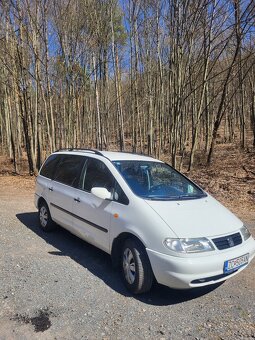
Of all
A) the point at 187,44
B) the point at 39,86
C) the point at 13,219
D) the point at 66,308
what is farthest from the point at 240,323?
the point at 39,86

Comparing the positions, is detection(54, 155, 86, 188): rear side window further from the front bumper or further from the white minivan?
the front bumper

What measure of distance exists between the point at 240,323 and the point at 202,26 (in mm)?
10763

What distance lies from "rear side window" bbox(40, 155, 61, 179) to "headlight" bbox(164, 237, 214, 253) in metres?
3.54

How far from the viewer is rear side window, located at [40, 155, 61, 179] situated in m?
6.70

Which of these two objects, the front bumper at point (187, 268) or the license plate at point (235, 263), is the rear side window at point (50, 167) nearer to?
the front bumper at point (187, 268)

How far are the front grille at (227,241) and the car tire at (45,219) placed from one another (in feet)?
11.8

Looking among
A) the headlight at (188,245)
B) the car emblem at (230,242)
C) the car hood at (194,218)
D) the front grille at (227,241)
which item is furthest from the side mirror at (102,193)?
the car emblem at (230,242)

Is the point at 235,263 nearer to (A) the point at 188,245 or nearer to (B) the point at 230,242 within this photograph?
(B) the point at 230,242

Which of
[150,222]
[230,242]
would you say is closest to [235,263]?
[230,242]

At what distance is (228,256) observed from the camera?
3.88 m

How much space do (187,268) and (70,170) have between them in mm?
3070

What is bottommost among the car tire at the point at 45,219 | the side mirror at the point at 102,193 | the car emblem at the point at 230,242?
the car tire at the point at 45,219

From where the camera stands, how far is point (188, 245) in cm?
376

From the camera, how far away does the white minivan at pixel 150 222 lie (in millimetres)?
3760
